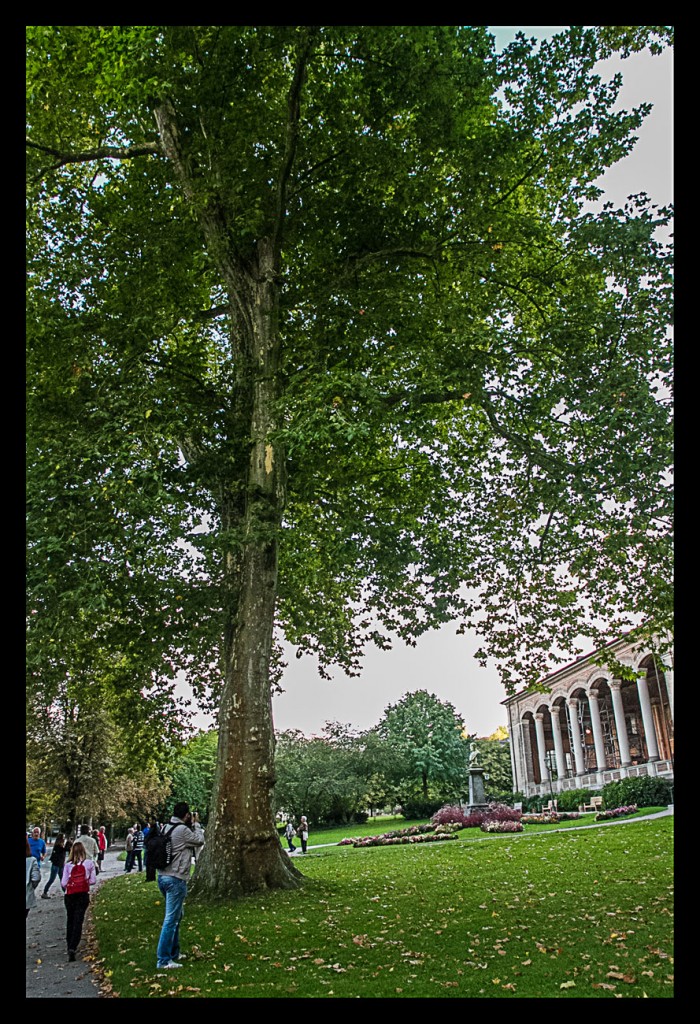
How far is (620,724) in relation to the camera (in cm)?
4259

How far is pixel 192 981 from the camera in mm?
8016

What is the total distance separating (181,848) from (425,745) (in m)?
39.6

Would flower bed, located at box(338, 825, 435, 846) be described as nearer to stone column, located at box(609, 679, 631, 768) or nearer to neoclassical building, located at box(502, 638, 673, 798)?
neoclassical building, located at box(502, 638, 673, 798)

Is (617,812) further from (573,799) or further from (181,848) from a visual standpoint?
(181,848)

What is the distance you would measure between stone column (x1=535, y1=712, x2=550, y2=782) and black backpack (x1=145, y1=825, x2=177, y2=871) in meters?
49.0

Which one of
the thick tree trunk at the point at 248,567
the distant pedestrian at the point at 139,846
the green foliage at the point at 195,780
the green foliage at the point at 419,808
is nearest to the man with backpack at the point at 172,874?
the thick tree trunk at the point at 248,567

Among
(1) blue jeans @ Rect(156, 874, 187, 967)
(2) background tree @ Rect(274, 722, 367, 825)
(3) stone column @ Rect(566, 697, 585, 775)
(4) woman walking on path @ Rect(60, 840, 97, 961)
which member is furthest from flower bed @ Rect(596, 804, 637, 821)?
(1) blue jeans @ Rect(156, 874, 187, 967)

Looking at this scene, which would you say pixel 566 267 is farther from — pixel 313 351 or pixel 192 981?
pixel 192 981

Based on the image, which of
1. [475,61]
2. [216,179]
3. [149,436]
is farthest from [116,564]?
[475,61]

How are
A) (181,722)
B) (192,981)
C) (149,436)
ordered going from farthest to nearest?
(181,722), (149,436), (192,981)

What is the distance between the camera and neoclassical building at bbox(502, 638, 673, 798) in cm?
3925

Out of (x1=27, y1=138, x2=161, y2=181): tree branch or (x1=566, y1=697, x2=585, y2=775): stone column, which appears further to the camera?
(x1=566, y1=697, x2=585, y2=775): stone column

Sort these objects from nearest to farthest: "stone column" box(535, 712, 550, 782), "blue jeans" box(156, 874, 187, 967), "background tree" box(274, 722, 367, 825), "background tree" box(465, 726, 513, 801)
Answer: "blue jeans" box(156, 874, 187, 967), "background tree" box(274, 722, 367, 825), "stone column" box(535, 712, 550, 782), "background tree" box(465, 726, 513, 801)

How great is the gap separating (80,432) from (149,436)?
1.26 metres
